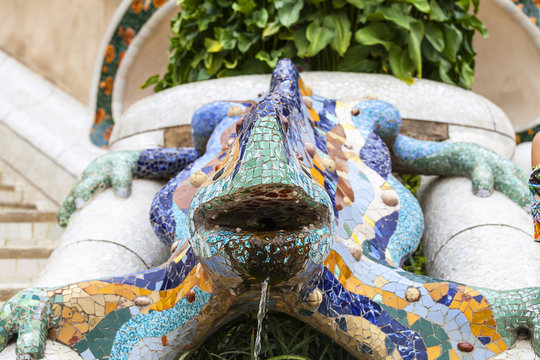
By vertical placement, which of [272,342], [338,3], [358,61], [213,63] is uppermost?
[338,3]

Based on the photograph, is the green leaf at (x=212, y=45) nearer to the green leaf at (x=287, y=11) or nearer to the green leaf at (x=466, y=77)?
the green leaf at (x=287, y=11)

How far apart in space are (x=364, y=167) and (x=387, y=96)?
0.71 m

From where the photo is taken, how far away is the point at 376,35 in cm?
311

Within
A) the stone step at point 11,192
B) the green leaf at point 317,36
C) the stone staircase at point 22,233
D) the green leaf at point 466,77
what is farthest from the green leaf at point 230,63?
the stone step at point 11,192

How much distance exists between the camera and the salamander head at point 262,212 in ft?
4.38

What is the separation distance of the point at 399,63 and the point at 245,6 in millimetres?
667

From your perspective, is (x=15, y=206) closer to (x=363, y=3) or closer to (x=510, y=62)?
(x=363, y=3)

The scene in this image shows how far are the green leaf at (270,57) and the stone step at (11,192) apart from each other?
2.96m

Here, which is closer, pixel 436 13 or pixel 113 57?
pixel 436 13

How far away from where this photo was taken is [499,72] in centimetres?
479

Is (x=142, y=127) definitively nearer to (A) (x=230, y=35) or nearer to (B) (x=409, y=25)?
(A) (x=230, y=35)

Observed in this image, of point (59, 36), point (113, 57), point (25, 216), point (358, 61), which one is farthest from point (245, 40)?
point (59, 36)

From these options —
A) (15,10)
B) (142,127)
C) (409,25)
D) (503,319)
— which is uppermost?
(409,25)

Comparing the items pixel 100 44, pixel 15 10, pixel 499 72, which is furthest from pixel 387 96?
pixel 15 10
